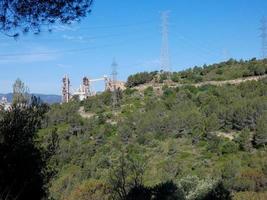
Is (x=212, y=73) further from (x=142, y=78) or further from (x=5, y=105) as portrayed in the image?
(x=5, y=105)

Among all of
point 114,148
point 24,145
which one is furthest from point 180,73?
point 24,145

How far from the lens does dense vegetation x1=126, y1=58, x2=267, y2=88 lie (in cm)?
7038

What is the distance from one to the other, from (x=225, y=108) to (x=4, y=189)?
158ft

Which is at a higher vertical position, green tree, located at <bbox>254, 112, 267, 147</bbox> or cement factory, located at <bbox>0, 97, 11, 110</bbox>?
cement factory, located at <bbox>0, 97, 11, 110</bbox>

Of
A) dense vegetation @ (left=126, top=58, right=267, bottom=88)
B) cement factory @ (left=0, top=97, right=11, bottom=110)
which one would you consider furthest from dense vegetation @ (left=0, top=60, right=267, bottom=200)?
dense vegetation @ (left=126, top=58, right=267, bottom=88)

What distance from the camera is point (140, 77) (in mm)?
80125

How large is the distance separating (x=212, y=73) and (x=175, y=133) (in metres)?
24.9

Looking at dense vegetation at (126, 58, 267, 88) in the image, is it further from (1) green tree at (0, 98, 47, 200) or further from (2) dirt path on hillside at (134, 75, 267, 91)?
(1) green tree at (0, 98, 47, 200)

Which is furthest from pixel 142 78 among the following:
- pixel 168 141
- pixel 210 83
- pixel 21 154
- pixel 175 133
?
pixel 21 154

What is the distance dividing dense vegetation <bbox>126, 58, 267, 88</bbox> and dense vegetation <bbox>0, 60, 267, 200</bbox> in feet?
15.1

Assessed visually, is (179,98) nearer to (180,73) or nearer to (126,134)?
(126,134)

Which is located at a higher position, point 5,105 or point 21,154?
point 5,105

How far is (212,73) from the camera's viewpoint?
77.2 m

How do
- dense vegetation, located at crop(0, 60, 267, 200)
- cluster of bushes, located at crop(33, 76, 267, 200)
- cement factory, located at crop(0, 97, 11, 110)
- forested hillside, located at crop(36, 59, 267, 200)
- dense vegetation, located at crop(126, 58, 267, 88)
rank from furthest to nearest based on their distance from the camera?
dense vegetation, located at crop(126, 58, 267, 88)
cluster of bushes, located at crop(33, 76, 267, 200)
forested hillside, located at crop(36, 59, 267, 200)
dense vegetation, located at crop(0, 60, 267, 200)
cement factory, located at crop(0, 97, 11, 110)
